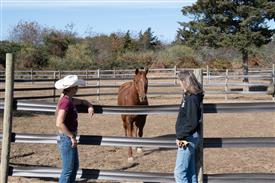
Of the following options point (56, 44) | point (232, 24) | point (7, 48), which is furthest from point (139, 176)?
point (56, 44)

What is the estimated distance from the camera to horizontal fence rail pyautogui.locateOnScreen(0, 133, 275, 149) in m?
5.13

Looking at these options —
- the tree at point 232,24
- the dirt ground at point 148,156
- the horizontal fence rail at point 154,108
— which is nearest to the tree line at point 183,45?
the tree at point 232,24

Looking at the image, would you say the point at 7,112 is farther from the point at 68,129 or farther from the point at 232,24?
the point at 232,24

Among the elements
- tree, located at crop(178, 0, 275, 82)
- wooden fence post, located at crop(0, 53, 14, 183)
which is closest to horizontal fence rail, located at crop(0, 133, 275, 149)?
wooden fence post, located at crop(0, 53, 14, 183)

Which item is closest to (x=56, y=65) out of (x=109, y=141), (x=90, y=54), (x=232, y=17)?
(x=90, y=54)

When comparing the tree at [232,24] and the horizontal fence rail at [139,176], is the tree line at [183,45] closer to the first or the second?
the tree at [232,24]

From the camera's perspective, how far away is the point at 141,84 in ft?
30.1

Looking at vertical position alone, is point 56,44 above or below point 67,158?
above

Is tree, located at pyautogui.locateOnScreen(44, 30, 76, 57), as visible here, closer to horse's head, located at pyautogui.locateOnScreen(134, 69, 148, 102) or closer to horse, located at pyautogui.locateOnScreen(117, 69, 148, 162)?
horse, located at pyautogui.locateOnScreen(117, 69, 148, 162)

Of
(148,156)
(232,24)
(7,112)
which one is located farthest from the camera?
(232,24)

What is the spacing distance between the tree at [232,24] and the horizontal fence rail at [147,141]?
25.7 m

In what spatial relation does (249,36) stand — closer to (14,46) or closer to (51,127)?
(51,127)

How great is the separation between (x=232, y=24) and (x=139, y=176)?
90.6 feet

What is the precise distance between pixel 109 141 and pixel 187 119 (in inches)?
43.4
